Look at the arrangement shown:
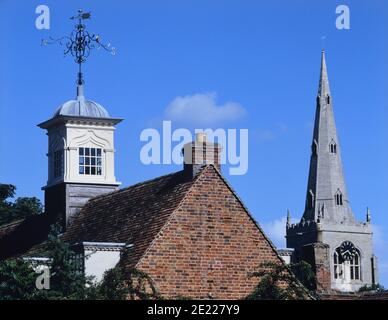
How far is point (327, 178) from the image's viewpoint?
172 m

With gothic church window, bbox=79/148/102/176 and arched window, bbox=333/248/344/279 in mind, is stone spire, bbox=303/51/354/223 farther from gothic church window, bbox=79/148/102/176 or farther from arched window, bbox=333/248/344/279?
gothic church window, bbox=79/148/102/176

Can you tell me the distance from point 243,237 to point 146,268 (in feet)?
10.6

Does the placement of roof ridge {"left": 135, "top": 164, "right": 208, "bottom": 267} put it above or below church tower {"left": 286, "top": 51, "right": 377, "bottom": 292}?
below

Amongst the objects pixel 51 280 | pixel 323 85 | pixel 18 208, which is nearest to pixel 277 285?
pixel 51 280

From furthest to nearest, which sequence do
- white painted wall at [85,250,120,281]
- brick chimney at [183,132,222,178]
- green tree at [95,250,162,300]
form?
1. brick chimney at [183,132,222,178]
2. white painted wall at [85,250,120,281]
3. green tree at [95,250,162,300]

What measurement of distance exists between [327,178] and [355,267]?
12.2m

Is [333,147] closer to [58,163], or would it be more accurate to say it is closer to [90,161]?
[58,163]

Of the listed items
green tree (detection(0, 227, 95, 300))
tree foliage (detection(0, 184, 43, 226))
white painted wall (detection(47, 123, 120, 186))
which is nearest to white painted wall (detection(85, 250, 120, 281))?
green tree (detection(0, 227, 95, 300))

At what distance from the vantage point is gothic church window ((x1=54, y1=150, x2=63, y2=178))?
46316 mm

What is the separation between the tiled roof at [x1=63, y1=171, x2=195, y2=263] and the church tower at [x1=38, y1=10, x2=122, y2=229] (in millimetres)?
675

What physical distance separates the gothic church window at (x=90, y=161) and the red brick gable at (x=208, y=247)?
344 inches

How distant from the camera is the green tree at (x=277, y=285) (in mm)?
35438

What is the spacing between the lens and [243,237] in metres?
37.8
